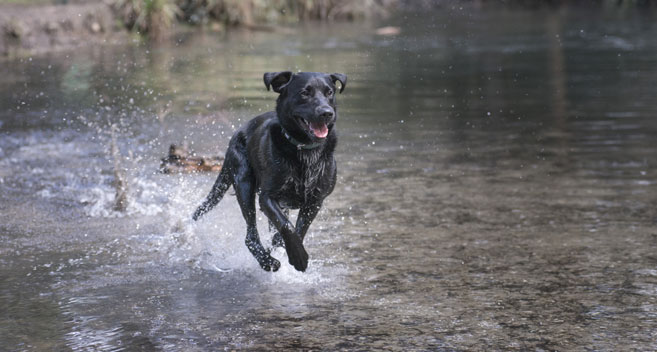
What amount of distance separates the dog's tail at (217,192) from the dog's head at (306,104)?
1.19 m

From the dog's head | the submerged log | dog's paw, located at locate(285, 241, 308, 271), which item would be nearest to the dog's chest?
the dog's head

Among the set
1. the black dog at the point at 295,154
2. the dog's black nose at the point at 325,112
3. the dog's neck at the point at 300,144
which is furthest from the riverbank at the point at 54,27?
the dog's black nose at the point at 325,112

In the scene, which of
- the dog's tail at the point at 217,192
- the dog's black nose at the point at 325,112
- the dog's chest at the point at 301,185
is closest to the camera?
the dog's black nose at the point at 325,112

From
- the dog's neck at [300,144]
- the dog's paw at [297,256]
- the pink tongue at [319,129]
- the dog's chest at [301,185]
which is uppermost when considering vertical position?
the pink tongue at [319,129]

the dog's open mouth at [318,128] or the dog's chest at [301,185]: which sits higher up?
the dog's open mouth at [318,128]

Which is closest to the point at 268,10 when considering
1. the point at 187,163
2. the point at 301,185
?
the point at 187,163

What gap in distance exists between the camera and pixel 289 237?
5.96 meters

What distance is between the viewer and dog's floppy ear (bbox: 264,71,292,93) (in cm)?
591

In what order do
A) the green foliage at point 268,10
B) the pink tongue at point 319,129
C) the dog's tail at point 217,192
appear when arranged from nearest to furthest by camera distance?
the pink tongue at point 319,129, the dog's tail at point 217,192, the green foliage at point 268,10

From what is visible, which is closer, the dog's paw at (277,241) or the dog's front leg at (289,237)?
the dog's front leg at (289,237)

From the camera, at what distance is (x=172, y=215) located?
8141mm

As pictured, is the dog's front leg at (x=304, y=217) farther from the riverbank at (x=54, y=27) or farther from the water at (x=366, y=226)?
the riverbank at (x=54, y=27)

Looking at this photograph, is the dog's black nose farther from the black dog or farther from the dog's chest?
the dog's chest

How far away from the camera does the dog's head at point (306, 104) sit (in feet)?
18.6
